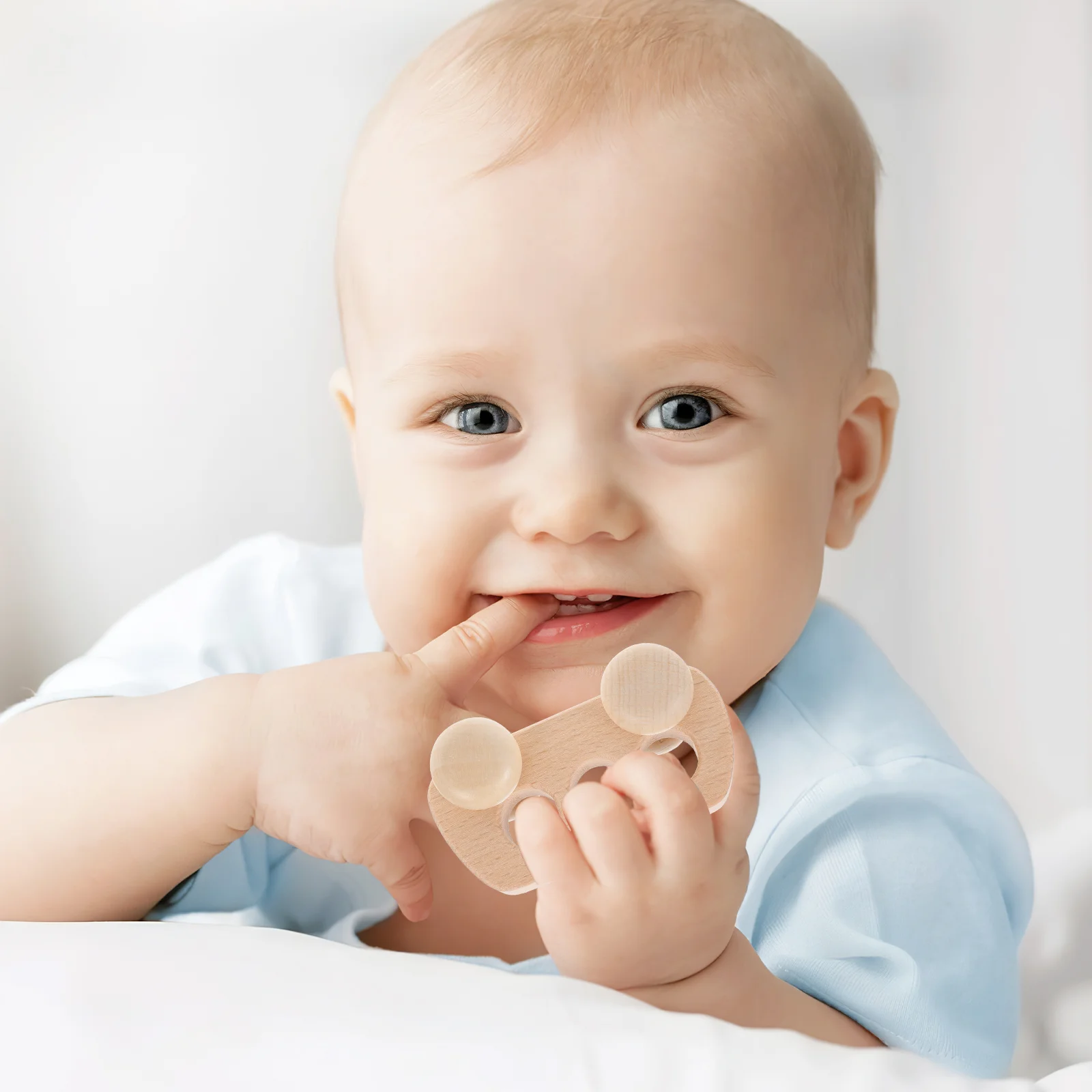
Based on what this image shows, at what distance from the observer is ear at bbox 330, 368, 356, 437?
998 millimetres

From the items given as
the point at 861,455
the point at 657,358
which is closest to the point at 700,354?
the point at 657,358

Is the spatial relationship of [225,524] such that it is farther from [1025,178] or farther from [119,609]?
[1025,178]

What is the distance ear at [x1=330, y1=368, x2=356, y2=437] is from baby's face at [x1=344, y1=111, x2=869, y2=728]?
17 cm

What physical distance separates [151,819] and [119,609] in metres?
0.86

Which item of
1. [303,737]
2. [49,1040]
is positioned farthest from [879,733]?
[49,1040]

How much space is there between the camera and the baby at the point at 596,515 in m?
0.74

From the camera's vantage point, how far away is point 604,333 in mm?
737

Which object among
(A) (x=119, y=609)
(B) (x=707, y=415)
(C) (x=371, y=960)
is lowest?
(A) (x=119, y=609)

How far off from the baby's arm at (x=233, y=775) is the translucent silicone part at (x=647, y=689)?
111 millimetres

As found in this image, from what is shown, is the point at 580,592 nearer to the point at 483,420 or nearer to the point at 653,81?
the point at 483,420

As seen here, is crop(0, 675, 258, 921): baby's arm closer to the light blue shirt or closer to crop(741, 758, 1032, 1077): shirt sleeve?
the light blue shirt

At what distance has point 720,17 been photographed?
84 centimetres

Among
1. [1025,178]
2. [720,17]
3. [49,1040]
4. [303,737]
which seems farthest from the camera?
[1025,178]

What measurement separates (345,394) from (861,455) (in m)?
0.41
